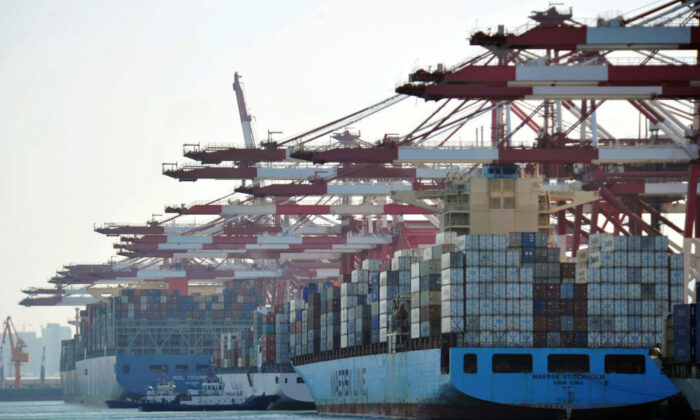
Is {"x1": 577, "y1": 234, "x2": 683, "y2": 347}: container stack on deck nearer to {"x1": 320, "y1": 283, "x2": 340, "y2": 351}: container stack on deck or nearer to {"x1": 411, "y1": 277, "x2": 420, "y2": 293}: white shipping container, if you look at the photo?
{"x1": 411, "y1": 277, "x2": 420, "y2": 293}: white shipping container

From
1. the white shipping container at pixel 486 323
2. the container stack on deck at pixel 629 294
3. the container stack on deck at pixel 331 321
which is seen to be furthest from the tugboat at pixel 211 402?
the container stack on deck at pixel 629 294

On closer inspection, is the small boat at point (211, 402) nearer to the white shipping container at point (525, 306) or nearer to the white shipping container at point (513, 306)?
the white shipping container at point (513, 306)

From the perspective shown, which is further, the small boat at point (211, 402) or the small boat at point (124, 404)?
the small boat at point (124, 404)

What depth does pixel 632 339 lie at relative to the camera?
59500mm

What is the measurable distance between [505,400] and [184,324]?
7749 centimetres

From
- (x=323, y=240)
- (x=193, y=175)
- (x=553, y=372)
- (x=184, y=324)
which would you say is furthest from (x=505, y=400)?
(x=184, y=324)

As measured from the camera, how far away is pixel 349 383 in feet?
250

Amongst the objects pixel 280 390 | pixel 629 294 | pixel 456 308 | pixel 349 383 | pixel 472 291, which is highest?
pixel 472 291

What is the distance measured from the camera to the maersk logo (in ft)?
242

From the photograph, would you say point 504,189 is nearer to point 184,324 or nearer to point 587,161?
point 587,161

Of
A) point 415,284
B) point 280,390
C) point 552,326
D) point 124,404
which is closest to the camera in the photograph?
point 552,326

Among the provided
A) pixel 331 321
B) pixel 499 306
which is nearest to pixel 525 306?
pixel 499 306

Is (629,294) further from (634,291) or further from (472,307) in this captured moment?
(472,307)

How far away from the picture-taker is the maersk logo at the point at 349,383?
73812mm
